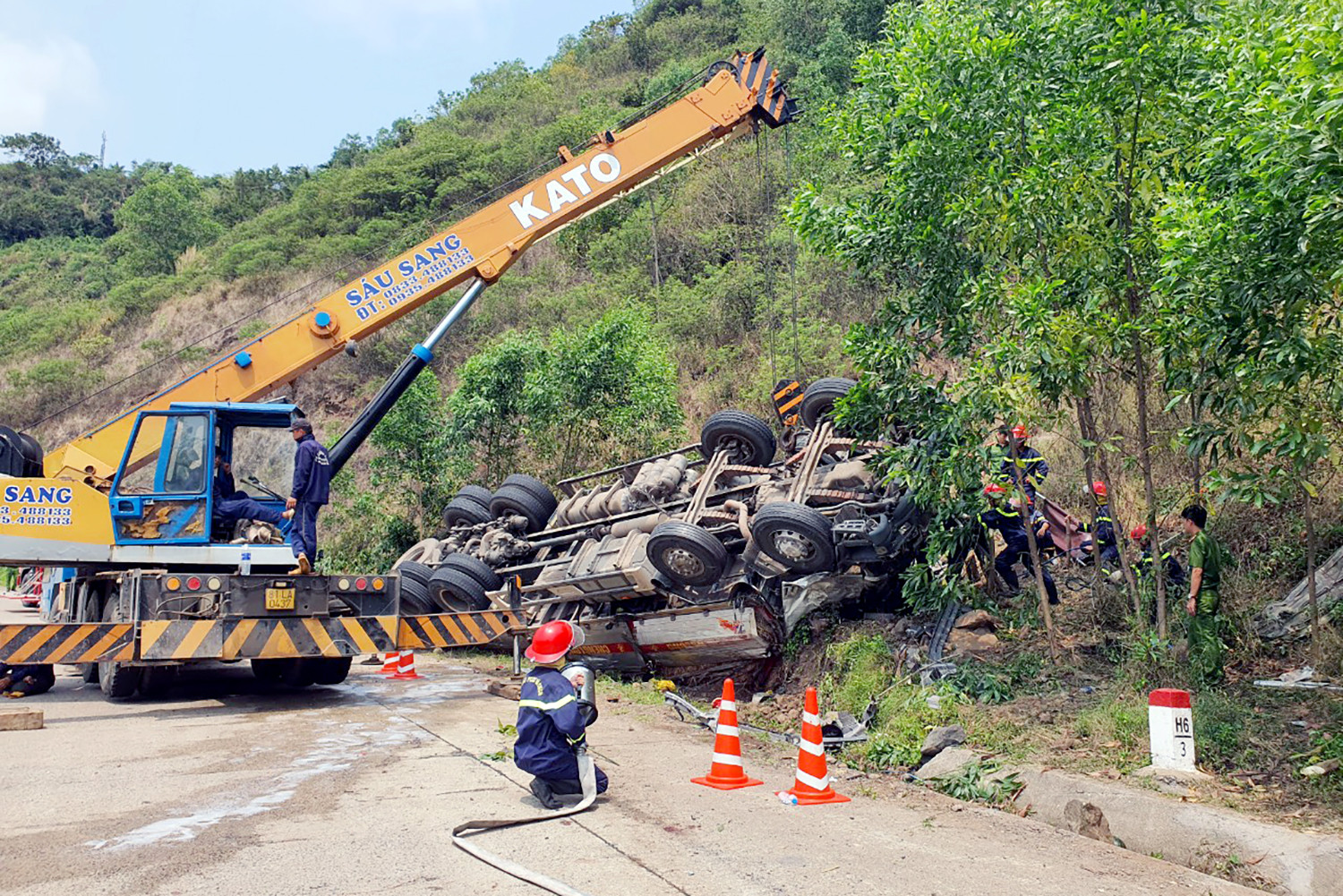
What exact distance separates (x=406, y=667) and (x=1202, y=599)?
8.86 metres

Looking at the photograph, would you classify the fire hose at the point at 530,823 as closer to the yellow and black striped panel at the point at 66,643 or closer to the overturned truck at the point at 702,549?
the overturned truck at the point at 702,549

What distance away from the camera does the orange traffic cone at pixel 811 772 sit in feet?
22.0

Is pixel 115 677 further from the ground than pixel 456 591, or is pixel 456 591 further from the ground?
pixel 456 591

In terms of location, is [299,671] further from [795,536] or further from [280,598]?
[795,536]

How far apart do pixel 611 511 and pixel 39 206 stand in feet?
216

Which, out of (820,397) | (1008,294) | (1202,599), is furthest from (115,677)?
(1202,599)

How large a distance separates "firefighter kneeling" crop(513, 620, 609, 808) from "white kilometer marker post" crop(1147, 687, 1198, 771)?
3406mm

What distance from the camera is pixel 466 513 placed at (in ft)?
48.3

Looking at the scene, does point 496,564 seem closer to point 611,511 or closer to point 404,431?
point 611,511

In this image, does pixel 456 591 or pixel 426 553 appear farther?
pixel 426 553

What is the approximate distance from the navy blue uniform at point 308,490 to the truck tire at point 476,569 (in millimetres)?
2419

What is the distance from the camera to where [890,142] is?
9289 millimetres

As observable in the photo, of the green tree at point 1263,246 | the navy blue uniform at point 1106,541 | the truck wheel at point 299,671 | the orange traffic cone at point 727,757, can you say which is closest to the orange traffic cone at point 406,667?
the truck wheel at point 299,671

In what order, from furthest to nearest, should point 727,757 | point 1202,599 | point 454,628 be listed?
point 454,628 → point 1202,599 → point 727,757
